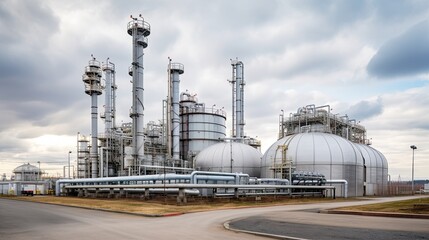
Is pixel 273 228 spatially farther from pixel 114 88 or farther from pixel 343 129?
pixel 114 88

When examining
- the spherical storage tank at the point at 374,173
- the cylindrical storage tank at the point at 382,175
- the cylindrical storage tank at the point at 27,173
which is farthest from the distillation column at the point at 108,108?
the cylindrical storage tank at the point at 382,175

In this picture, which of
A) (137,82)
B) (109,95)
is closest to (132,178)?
(137,82)

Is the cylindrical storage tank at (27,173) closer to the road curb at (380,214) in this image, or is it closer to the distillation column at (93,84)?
the distillation column at (93,84)

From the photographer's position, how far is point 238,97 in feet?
248

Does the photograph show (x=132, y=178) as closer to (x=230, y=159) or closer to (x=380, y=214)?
(x=230, y=159)

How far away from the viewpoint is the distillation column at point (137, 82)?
55.2 m

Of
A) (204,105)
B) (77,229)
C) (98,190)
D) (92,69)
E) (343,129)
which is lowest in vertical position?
(98,190)

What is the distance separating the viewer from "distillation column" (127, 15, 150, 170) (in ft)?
181

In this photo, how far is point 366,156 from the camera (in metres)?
65.8

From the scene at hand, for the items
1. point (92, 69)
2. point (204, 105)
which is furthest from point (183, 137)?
point (92, 69)

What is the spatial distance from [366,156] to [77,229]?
59.2 meters

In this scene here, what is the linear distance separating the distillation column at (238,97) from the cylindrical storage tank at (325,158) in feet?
51.7

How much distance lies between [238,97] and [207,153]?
14443 millimetres

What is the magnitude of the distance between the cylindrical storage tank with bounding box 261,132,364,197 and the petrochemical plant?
5.9 inches
